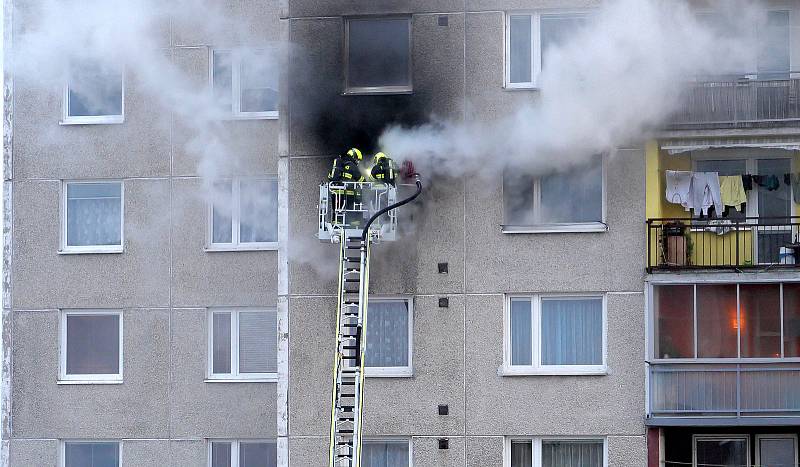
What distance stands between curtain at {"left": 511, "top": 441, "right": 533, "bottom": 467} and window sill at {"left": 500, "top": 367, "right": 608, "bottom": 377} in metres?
1.08

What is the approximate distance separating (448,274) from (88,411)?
7.41 m

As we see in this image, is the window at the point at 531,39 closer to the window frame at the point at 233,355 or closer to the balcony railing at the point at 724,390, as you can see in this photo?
the balcony railing at the point at 724,390

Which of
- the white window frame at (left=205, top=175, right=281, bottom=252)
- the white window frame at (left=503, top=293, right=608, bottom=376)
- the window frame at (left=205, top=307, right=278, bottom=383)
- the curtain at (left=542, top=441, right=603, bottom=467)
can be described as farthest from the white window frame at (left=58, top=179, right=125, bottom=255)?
the curtain at (left=542, top=441, right=603, bottom=467)

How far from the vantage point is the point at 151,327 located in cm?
2900

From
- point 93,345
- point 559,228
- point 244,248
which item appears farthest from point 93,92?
point 559,228

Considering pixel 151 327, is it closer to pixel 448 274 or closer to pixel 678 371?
pixel 448 274

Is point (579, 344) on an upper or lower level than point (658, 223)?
lower

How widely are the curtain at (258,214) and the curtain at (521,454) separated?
21.0 ft

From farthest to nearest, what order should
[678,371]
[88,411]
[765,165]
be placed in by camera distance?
[88,411] → [765,165] → [678,371]

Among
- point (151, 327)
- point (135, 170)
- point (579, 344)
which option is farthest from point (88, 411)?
point (579, 344)

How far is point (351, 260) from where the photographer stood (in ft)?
81.4

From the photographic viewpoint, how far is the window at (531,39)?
2573cm

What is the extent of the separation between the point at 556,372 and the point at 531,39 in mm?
5205

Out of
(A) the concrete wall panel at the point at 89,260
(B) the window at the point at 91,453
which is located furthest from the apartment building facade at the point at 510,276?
(B) the window at the point at 91,453
